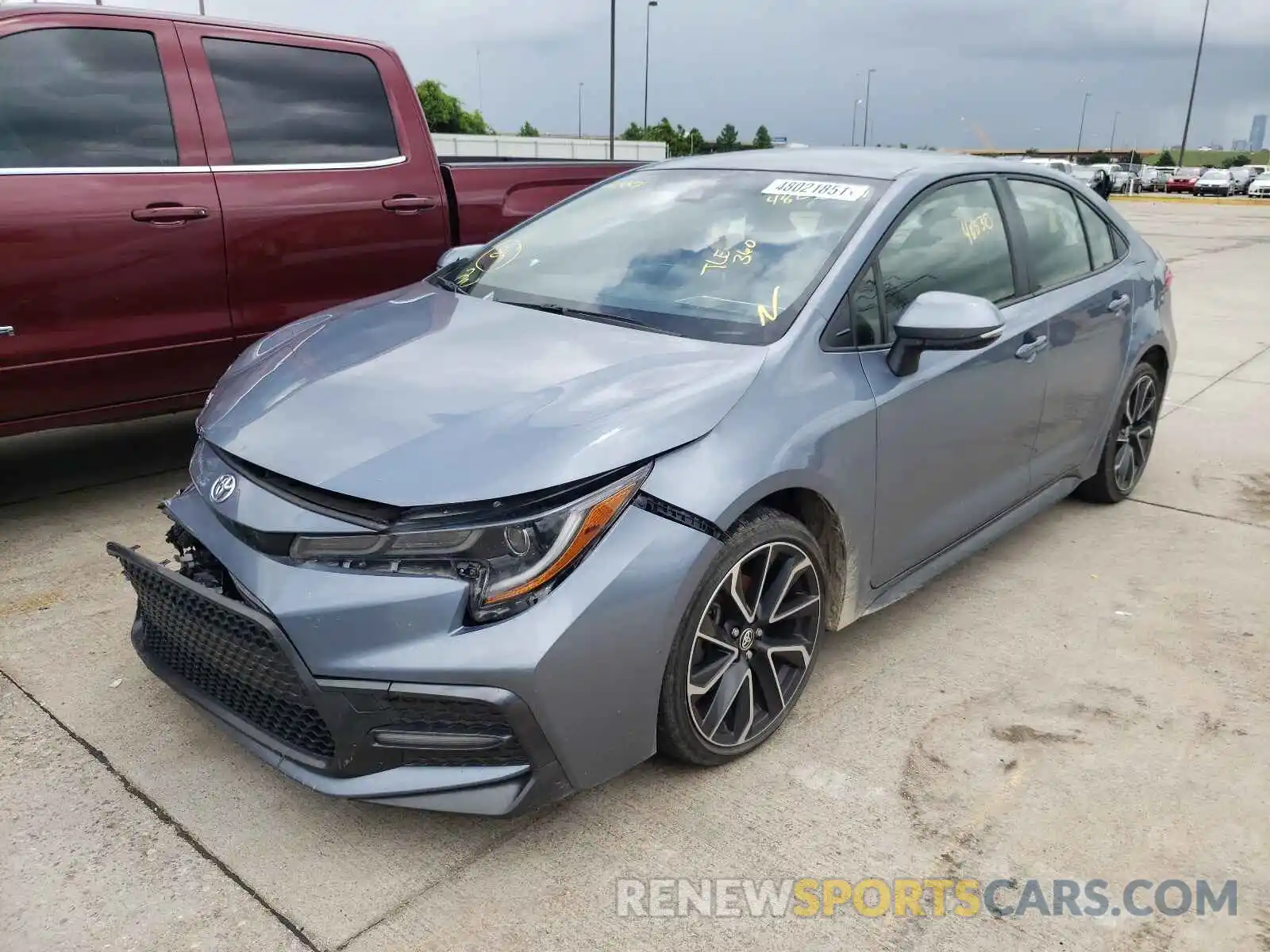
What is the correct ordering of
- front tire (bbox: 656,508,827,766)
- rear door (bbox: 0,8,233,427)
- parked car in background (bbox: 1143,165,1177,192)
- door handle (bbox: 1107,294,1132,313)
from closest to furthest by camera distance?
front tire (bbox: 656,508,827,766)
rear door (bbox: 0,8,233,427)
door handle (bbox: 1107,294,1132,313)
parked car in background (bbox: 1143,165,1177,192)

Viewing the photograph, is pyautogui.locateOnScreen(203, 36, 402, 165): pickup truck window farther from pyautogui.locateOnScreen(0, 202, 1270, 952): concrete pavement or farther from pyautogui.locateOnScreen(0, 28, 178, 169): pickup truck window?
pyautogui.locateOnScreen(0, 202, 1270, 952): concrete pavement

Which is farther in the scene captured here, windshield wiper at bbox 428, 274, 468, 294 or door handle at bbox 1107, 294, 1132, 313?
door handle at bbox 1107, 294, 1132, 313

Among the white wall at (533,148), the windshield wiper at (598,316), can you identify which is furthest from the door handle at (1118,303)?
the white wall at (533,148)

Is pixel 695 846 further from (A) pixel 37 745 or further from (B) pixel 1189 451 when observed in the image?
(B) pixel 1189 451

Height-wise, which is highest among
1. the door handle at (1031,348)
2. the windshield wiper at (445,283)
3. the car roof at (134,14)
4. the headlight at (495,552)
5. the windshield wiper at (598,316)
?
the car roof at (134,14)

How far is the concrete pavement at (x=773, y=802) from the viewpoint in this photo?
7.43 feet

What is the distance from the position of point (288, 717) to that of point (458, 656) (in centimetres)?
51

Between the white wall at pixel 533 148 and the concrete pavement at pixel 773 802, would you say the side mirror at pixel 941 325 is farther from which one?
the white wall at pixel 533 148

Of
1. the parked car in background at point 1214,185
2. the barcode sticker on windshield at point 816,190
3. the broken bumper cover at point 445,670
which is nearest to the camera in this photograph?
the broken bumper cover at point 445,670

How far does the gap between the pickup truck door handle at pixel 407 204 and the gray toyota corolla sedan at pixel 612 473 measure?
107 centimetres

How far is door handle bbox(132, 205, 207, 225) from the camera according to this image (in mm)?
3998

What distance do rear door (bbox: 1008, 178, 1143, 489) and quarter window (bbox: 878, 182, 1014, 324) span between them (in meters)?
0.19

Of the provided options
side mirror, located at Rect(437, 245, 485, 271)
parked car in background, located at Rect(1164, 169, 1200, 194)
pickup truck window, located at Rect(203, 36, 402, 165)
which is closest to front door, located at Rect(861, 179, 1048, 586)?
side mirror, located at Rect(437, 245, 485, 271)

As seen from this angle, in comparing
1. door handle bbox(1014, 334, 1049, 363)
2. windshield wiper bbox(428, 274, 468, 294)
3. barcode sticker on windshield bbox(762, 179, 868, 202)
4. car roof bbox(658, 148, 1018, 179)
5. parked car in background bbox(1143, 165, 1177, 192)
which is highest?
car roof bbox(658, 148, 1018, 179)
